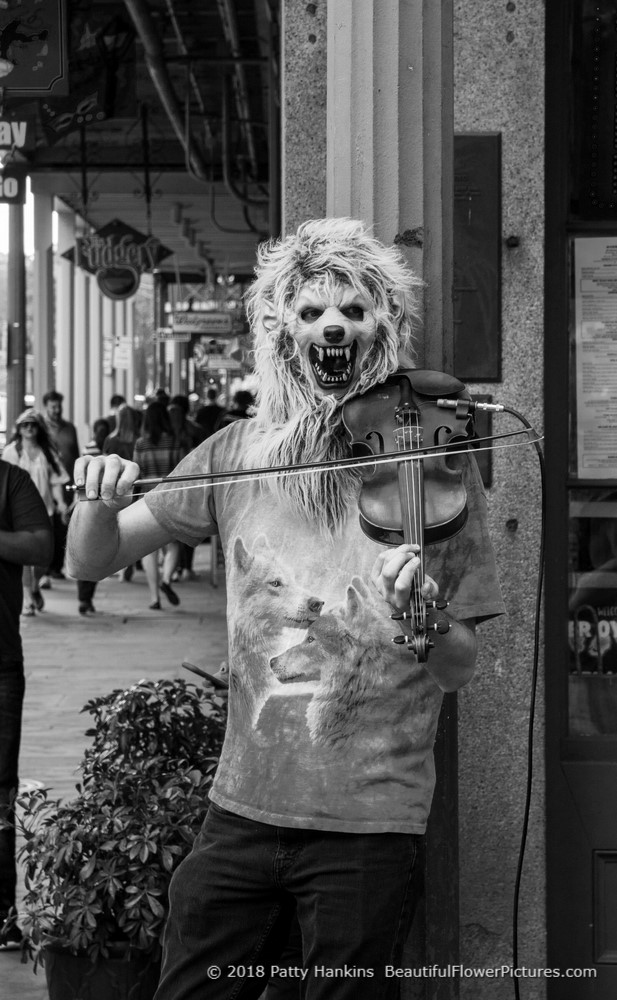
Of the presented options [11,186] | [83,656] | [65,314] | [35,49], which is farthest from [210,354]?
[35,49]

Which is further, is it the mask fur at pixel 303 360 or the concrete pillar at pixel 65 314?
the concrete pillar at pixel 65 314

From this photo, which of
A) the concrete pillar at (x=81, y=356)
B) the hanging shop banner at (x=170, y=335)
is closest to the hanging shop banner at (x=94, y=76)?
the concrete pillar at (x=81, y=356)

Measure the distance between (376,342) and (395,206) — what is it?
1.66ft

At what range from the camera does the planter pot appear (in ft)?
12.3

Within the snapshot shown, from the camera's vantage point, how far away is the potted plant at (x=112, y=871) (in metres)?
3.65

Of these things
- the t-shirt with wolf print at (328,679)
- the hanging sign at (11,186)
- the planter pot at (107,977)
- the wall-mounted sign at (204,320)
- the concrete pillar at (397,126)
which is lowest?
the planter pot at (107,977)

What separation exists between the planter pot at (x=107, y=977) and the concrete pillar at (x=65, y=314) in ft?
66.0

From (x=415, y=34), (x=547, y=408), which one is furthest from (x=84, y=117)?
(x=415, y=34)

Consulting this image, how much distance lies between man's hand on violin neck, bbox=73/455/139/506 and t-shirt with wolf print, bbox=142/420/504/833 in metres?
0.29

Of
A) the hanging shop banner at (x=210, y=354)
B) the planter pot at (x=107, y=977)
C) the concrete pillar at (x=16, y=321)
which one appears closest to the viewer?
the planter pot at (x=107, y=977)

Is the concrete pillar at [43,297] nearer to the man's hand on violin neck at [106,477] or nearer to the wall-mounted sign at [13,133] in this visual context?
the wall-mounted sign at [13,133]

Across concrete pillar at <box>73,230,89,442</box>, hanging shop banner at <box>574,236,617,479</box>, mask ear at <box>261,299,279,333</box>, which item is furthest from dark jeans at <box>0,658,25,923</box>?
concrete pillar at <box>73,230,89,442</box>

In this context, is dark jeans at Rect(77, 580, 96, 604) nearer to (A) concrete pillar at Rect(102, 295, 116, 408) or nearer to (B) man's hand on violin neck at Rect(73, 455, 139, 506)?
(B) man's hand on violin neck at Rect(73, 455, 139, 506)

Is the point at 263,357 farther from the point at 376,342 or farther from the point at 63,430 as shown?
the point at 63,430
